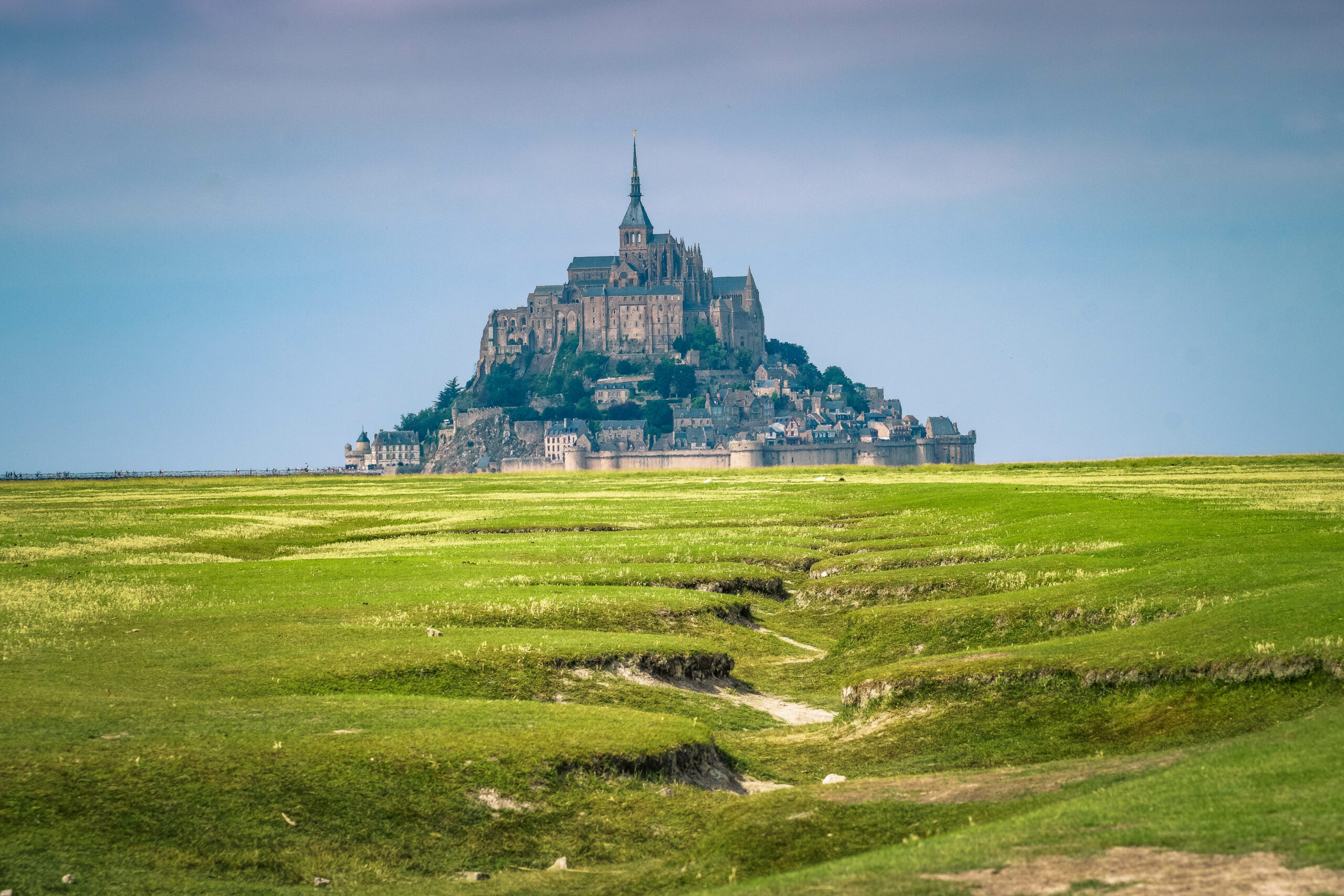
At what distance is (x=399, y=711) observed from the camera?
20.1m

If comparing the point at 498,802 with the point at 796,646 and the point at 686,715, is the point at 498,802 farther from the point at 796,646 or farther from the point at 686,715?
the point at 796,646

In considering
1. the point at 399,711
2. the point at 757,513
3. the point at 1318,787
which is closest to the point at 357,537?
the point at 757,513

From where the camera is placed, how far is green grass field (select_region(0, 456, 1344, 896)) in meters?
13.8

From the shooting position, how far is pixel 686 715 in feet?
79.6

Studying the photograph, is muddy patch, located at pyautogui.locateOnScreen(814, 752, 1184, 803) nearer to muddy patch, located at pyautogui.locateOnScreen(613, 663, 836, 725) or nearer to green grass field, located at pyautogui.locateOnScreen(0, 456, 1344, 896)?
green grass field, located at pyautogui.locateOnScreen(0, 456, 1344, 896)

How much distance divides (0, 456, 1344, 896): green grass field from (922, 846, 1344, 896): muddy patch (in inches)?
2.1

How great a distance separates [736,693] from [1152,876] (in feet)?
55.4

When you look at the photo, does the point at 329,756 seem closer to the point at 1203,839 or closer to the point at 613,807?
the point at 613,807

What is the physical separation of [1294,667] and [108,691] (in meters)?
18.4

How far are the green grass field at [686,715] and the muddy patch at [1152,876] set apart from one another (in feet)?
0.17

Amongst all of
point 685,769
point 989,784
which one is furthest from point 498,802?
point 989,784

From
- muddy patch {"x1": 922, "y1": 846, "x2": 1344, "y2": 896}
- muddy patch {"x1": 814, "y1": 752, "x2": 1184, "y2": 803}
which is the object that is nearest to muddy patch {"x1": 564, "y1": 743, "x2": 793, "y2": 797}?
muddy patch {"x1": 814, "y1": 752, "x2": 1184, "y2": 803}

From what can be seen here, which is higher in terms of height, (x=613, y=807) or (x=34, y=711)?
(x=34, y=711)

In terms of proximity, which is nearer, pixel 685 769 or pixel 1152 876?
pixel 1152 876
